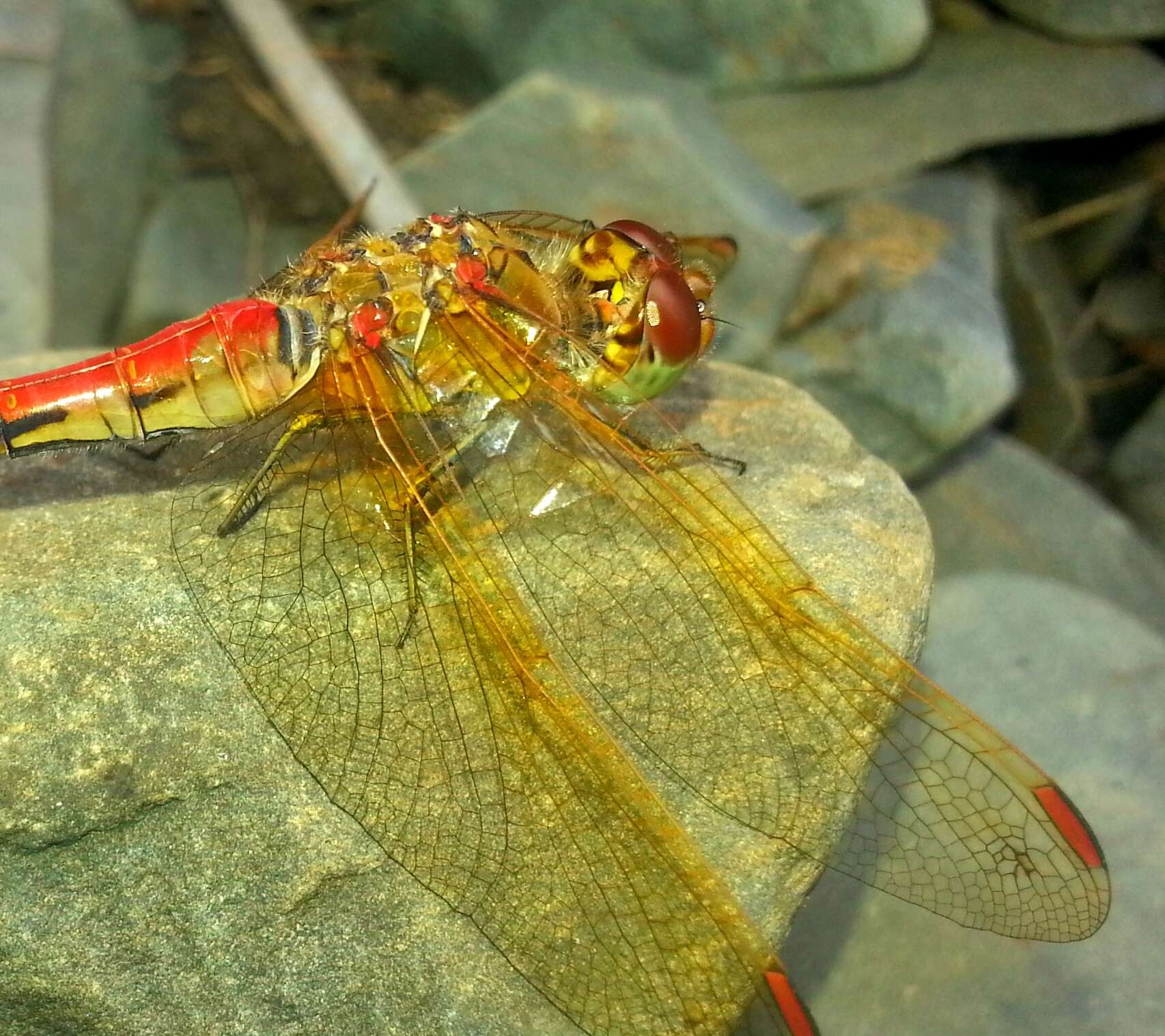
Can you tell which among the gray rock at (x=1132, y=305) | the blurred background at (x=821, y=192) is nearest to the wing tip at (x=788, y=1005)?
the blurred background at (x=821, y=192)

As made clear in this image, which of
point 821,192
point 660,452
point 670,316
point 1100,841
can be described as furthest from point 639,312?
point 821,192

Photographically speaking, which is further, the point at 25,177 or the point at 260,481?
the point at 25,177

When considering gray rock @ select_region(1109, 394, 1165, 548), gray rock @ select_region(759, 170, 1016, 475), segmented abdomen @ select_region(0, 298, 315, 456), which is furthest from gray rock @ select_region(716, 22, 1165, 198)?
segmented abdomen @ select_region(0, 298, 315, 456)

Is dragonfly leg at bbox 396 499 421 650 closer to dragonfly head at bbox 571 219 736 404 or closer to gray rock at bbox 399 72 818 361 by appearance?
dragonfly head at bbox 571 219 736 404

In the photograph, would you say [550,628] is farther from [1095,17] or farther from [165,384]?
[1095,17]

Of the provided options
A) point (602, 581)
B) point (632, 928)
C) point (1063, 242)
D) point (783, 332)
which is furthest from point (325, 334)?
point (1063, 242)

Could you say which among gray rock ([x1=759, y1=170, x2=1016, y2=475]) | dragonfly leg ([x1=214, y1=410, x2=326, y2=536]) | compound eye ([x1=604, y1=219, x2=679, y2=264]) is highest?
dragonfly leg ([x1=214, y1=410, x2=326, y2=536])
